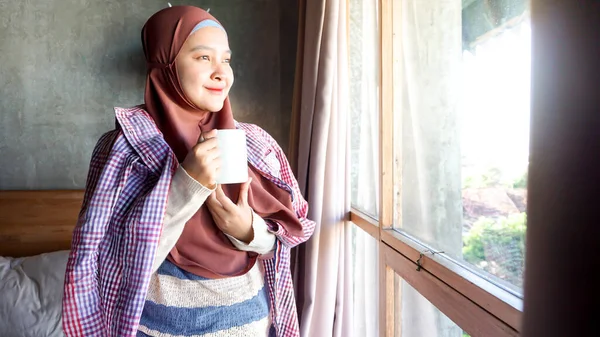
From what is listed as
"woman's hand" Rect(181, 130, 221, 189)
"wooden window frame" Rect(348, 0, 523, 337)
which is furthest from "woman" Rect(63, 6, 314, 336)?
"wooden window frame" Rect(348, 0, 523, 337)

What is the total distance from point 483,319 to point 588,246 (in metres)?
0.50

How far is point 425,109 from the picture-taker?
40.9 inches

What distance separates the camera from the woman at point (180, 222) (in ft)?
2.46

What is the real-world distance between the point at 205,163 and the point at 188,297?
28 centimetres

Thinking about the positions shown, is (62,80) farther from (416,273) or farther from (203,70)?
(416,273)

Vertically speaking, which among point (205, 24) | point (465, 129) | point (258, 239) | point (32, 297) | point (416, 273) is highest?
point (205, 24)

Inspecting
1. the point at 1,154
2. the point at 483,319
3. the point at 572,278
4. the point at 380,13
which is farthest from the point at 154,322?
the point at 1,154

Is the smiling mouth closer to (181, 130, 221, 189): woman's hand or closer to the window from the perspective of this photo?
(181, 130, 221, 189): woman's hand

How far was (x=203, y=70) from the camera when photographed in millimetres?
871

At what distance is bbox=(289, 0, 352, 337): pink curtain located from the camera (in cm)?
144

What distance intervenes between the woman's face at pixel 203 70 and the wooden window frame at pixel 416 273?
517 mm

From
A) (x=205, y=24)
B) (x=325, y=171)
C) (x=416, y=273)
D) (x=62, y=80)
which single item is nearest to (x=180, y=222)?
(x=205, y=24)

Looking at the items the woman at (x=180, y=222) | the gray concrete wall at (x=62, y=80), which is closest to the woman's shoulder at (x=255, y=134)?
the woman at (x=180, y=222)

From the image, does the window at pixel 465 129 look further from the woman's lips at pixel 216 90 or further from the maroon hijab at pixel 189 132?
the woman's lips at pixel 216 90
